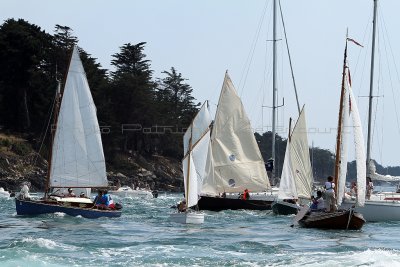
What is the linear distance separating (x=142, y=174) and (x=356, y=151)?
262 feet

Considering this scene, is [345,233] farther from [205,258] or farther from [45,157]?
[45,157]

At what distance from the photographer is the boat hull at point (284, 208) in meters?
56.9

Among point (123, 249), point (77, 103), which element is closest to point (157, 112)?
point (77, 103)

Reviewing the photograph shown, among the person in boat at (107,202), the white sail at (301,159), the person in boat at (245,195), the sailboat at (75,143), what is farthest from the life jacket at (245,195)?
the person in boat at (107,202)

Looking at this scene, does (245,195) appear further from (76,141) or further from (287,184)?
(76,141)

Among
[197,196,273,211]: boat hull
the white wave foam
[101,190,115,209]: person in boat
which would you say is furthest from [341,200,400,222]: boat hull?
the white wave foam

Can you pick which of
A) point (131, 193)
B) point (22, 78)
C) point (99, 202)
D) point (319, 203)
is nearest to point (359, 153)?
point (319, 203)

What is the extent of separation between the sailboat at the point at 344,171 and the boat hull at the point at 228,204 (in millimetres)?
13848

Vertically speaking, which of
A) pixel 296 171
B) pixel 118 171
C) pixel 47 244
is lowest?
pixel 47 244

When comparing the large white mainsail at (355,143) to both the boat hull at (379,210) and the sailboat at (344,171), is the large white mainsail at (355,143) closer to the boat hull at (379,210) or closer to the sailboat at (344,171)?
the sailboat at (344,171)

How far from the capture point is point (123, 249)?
3584 centimetres

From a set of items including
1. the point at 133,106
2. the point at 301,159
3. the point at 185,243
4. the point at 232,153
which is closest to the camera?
the point at 185,243

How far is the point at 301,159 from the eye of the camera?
5803cm

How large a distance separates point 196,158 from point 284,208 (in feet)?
23.6
